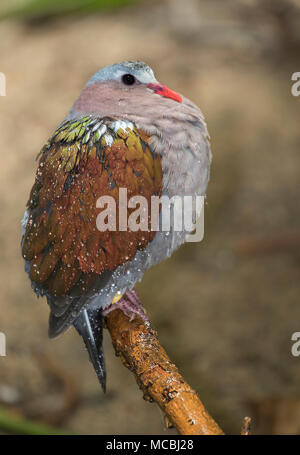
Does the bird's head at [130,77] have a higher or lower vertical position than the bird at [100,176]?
higher

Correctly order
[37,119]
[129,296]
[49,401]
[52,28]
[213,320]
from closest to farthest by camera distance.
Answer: [129,296] → [49,401] → [213,320] → [37,119] → [52,28]

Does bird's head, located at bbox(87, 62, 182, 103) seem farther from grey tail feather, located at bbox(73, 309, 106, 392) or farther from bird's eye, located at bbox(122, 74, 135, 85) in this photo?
grey tail feather, located at bbox(73, 309, 106, 392)

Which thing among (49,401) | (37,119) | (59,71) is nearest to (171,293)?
(49,401)

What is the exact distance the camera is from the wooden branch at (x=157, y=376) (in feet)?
3.35

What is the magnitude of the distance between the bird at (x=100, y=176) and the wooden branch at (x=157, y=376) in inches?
3.0

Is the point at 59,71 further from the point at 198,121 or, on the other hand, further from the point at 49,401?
the point at 198,121

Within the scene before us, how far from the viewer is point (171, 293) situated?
126 inches

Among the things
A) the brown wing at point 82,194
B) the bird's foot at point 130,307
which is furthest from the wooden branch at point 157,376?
the brown wing at point 82,194

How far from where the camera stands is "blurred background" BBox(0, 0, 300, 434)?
2.67 metres

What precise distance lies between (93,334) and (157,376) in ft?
0.57

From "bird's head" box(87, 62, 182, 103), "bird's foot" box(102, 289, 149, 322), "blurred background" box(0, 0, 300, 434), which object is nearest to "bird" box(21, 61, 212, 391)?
"bird's head" box(87, 62, 182, 103)

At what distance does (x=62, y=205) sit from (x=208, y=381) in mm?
1840

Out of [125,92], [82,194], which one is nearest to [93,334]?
[82,194]

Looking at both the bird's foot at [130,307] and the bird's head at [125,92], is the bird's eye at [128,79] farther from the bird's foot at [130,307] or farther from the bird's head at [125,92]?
the bird's foot at [130,307]
